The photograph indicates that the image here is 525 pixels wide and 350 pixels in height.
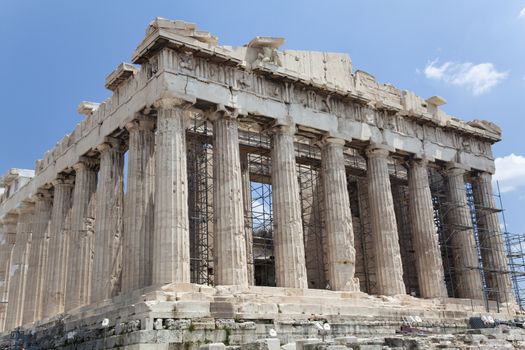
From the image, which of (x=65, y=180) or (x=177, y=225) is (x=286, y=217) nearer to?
(x=177, y=225)

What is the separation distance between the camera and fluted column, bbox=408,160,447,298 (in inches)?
1148

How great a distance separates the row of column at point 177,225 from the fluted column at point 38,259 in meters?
0.06

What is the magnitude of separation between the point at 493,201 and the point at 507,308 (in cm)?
613

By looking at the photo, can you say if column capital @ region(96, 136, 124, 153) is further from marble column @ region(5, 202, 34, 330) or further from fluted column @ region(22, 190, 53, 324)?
marble column @ region(5, 202, 34, 330)

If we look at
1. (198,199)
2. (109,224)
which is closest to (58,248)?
(109,224)

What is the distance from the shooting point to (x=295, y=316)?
21.2 m

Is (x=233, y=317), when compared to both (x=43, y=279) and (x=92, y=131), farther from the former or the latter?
(x=43, y=279)

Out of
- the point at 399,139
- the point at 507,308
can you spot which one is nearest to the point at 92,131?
the point at 399,139

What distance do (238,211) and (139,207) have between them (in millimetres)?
3886

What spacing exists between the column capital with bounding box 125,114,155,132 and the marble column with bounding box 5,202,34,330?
1324 centimetres

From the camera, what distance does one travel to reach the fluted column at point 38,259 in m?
31.3

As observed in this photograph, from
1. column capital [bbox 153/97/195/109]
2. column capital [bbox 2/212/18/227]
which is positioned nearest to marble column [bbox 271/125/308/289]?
column capital [bbox 153/97/195/109]

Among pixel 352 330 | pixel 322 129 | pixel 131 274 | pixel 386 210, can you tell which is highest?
pixel 322 129

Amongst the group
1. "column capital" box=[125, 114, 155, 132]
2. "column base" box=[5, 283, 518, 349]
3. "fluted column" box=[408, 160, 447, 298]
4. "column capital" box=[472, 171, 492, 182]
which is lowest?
Result: "column base" box=[5, 283, 518, 349]
